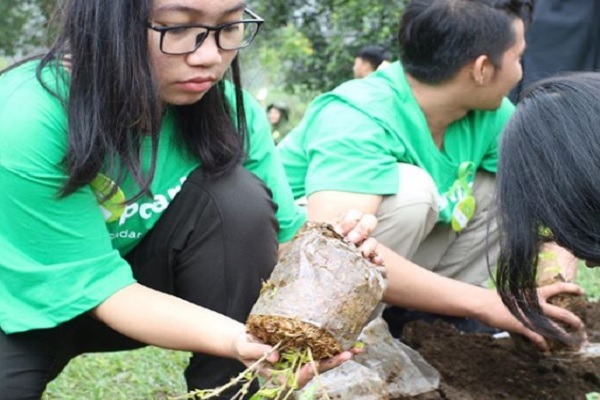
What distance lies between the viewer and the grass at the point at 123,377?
10.4ft

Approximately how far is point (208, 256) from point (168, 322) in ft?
1.00

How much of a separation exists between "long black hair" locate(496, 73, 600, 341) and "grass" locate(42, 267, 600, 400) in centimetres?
127

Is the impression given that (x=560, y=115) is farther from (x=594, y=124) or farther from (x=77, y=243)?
(x=77, y=243)

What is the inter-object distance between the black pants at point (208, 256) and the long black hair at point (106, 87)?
0.20 m

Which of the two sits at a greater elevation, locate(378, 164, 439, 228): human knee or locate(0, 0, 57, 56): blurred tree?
locate(378, 164, 439, 228): human knee

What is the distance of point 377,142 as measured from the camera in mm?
3057

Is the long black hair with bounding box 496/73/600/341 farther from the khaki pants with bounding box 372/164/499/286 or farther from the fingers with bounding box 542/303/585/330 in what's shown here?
the fingers with bounding box 542/303/585/330

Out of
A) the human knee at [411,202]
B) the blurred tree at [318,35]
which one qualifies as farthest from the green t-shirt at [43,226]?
the blurred tree at [318,35]

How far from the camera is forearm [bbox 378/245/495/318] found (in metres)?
2.95

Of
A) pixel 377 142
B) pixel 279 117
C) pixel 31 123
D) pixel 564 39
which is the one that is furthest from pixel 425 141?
pixel 279 117

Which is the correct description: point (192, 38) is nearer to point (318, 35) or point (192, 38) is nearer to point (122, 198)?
point (122, 198)

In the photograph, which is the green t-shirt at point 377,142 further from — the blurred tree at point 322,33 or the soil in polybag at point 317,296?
the blurred tree at point 322,33

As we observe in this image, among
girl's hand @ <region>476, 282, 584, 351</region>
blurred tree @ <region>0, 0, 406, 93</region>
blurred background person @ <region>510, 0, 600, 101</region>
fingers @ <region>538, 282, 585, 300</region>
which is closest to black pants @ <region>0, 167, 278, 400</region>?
girl's hand @ <region>476, 282, 584, 351</region>

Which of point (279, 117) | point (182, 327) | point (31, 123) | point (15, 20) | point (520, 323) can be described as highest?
point (31, 123)
